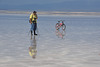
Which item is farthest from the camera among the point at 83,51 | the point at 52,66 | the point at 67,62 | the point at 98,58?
the point at 83,51

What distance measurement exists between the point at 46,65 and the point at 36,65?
11.0 inches

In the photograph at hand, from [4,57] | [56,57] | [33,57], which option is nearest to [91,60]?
[56,57]

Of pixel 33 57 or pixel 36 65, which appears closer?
pixel 36 65

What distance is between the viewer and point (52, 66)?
30.0 feet

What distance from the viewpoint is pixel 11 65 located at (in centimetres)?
931

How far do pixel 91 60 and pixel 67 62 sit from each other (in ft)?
2.89

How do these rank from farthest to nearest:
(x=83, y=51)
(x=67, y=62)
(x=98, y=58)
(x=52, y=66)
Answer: (x=83, y=51) < (x=98, y=58) < (x=67, y=62) < (x=52, y=66)

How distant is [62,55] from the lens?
11.5 meters

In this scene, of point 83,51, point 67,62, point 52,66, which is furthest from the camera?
point 83,51

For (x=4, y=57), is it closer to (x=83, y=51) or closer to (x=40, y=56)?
(x=40, y=56)

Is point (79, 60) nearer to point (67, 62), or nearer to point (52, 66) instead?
point (67, 62)

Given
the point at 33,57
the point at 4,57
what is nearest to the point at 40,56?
the point at 33,57

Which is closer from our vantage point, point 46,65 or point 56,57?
point 46,65

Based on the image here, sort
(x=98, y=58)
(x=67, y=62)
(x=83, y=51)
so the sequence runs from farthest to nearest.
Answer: (x=83, y=51) < (x=98, y=58) < (x=67, y=62)
